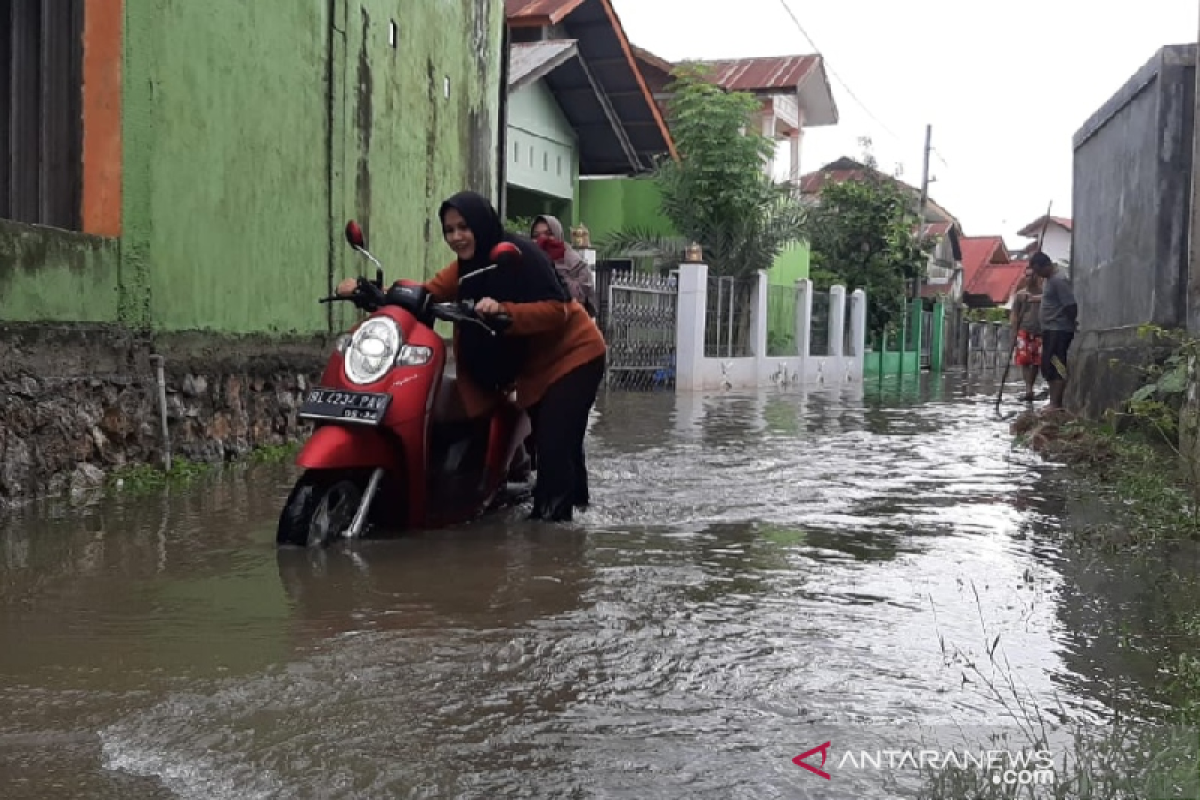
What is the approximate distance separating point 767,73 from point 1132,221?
2248 cm

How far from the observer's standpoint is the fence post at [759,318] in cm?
2064

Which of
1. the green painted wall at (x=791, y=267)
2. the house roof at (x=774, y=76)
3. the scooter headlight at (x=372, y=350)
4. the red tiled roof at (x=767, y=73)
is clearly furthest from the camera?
the red tiled roof at (x=767, y=73)

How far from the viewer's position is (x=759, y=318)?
2067cm

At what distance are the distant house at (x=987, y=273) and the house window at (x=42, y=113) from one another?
52670 millimetres

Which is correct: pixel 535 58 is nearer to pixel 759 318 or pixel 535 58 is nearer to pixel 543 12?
pixel 543 12

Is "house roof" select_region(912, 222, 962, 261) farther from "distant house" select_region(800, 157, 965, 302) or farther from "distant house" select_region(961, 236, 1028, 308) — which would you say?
"distant house" select_region(961, 236, 1028, 308)

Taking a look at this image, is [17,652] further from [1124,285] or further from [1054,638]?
[1124,285]

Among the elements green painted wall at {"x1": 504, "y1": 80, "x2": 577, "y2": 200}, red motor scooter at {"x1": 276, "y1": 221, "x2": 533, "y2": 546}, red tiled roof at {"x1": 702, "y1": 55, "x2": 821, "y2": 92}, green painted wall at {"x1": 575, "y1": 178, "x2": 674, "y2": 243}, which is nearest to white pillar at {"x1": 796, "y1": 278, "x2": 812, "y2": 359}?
green painted wall at {"x1": 575, "y1": 178, "x2": 674, "y2": 243}

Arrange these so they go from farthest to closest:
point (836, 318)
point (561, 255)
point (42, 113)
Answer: point (836, 318)
point (561, 255)
point (42, 113)

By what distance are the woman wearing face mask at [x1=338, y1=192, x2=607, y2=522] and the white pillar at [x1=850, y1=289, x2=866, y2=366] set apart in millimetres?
21759

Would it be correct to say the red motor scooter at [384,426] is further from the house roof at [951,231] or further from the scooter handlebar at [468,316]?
the house roof at [951,231]

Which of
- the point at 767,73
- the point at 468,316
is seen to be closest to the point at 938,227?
the point at 767,73

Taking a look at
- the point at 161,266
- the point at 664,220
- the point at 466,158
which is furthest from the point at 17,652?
the point at 664,220

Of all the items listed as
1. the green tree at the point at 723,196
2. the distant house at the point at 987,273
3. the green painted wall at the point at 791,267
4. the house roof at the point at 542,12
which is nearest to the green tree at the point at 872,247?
the green painted wall at the point at 791,267
